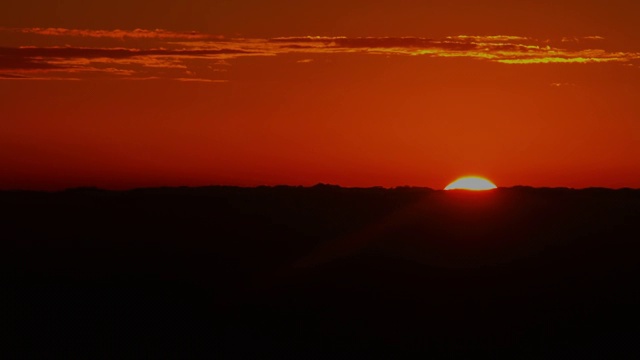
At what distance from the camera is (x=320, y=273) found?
1827cm

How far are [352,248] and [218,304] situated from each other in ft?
11.3

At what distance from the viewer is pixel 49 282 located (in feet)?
57.6

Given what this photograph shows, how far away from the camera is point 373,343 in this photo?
1564 cm

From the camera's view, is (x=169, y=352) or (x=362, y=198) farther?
(x=362, y=198)

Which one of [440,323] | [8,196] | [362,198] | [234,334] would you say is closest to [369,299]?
[440,323]

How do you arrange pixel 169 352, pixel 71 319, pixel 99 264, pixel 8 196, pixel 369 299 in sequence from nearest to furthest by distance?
pixel 169 352, pixel 71 319, pixel 369 299, pixel 99 264, pixel 8 196

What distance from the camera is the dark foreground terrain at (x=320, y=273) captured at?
51.1 feet

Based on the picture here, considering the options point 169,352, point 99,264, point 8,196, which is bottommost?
point 169,352

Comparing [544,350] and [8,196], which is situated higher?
[8,196]

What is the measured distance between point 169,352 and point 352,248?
538 cm

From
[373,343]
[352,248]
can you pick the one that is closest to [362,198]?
[352,248]

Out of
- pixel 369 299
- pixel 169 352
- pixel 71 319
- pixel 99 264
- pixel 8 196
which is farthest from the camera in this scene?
pixel 8 196

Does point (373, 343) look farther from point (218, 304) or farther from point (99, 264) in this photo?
point (99, 264)

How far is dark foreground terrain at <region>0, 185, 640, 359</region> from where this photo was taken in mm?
15578
